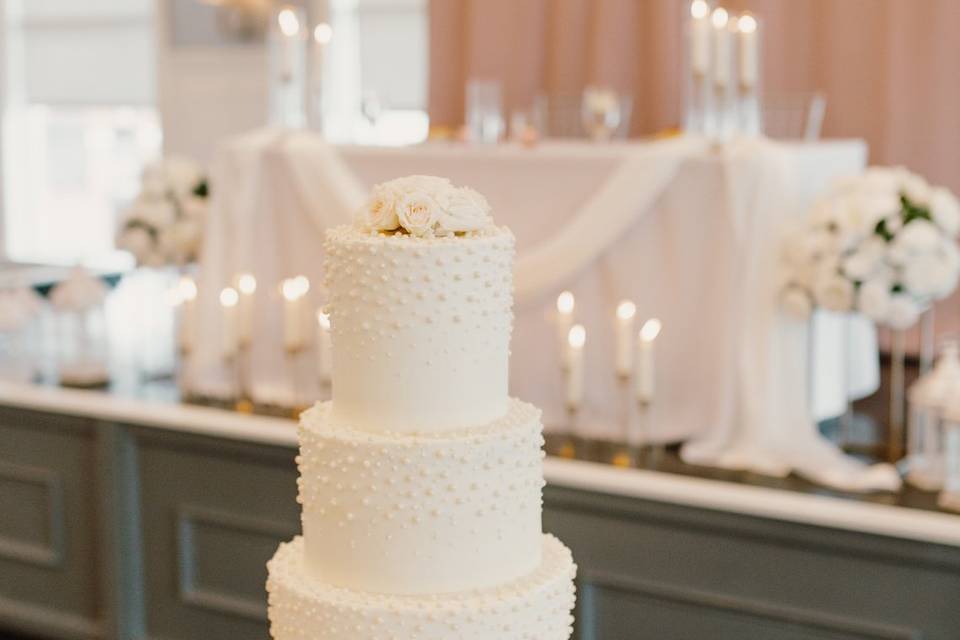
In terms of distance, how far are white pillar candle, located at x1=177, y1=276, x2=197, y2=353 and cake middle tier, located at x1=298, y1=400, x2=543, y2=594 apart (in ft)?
7.50

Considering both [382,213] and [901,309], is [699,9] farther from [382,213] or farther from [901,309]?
[382,213]

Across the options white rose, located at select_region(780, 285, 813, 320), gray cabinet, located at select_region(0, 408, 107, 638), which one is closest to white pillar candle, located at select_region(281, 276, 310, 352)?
gray cabinet, located at select_region(0, 408, 107, 638)

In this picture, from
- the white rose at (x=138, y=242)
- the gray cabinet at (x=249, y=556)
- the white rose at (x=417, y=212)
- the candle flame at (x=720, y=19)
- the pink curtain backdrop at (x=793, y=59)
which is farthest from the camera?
the pink curtain backdrop at (x=793, y=59)

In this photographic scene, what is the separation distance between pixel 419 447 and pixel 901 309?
175 cm

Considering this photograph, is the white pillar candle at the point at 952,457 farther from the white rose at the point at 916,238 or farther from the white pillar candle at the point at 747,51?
the white pillar candle at the point at 747,51

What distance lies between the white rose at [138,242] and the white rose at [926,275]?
233 cm

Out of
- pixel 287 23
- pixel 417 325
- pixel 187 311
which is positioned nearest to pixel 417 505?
pixel 417 325

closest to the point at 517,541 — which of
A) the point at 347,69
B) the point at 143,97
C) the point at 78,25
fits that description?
the point at 347,69

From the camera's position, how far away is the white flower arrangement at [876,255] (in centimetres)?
319

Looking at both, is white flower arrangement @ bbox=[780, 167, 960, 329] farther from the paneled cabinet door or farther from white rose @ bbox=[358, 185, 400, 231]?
white rose @ bbox=[358, 185, 400, 231]

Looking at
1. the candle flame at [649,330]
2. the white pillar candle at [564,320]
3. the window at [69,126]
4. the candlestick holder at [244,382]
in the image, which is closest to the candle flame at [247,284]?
the candlestick holder at [244,382]

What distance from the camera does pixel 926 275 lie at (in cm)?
319

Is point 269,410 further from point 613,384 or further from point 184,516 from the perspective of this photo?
point 613,384

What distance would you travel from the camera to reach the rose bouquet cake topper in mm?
1760
